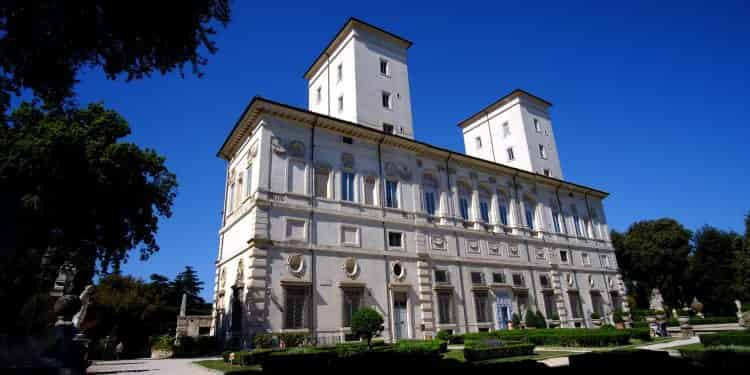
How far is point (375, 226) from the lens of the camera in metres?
23.2

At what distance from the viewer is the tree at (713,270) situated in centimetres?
4675

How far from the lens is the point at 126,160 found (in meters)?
22.7

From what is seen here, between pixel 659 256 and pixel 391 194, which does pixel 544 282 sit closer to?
pixel 391 194

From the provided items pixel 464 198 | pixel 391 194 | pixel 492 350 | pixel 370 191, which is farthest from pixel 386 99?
pixel 492 350

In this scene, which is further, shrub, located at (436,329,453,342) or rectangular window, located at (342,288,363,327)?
shrub, located at (436,329,453,342)

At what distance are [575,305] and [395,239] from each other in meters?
18.3

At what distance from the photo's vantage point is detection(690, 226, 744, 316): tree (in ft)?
153

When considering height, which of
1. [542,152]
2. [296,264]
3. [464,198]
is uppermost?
[542,152]

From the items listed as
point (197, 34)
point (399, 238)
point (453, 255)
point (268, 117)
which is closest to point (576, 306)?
point (453, 255)

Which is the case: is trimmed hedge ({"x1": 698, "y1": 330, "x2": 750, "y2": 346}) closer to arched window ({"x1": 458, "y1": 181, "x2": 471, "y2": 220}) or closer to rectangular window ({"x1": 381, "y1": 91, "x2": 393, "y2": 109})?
arched window ({"x1": 458, "y1": 181, "x2": 471, "y2": 220})

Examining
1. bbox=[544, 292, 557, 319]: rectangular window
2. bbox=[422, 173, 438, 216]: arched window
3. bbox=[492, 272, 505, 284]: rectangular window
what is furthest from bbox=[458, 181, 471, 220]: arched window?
bbox=[544, 292, 557, 319]: rectangular window

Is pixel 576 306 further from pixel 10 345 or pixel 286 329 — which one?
pixel 10 345

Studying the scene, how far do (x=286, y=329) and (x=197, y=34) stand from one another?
44.1 feet

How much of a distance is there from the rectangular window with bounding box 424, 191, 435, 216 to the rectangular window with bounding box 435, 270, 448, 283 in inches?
156
